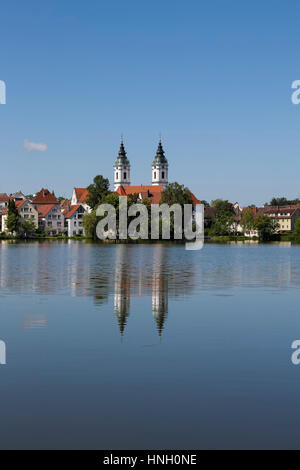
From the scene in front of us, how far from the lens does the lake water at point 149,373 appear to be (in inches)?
394

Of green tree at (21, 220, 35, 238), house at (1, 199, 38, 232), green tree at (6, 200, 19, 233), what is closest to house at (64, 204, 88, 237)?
house at (1, 199, 38, 232)

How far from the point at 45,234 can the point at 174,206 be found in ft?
212

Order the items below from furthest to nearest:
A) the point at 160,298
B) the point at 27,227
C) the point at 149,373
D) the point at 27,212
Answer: the point at 27,212 < the point at 27,227 < the point at 160,298 < the point at 149,373

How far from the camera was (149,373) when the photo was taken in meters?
13.7

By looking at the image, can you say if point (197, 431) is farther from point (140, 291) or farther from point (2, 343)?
point (140, 291)

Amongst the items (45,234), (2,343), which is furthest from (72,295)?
(45,234)

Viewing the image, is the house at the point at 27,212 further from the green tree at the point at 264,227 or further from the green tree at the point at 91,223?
the green tree at the point at 264,227

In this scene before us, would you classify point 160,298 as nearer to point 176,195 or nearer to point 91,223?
point 91,223

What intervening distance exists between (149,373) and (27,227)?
17252 centimetres

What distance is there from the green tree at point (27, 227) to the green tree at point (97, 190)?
26.2m

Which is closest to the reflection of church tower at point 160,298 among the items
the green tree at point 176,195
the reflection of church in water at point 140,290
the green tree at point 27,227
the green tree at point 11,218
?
the reflection of church in water at point 140,290

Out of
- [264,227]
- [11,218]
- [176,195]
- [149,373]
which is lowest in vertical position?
[149,373]

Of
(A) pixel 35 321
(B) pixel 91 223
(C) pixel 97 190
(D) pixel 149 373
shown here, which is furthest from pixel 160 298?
(C) pixel 97 190
